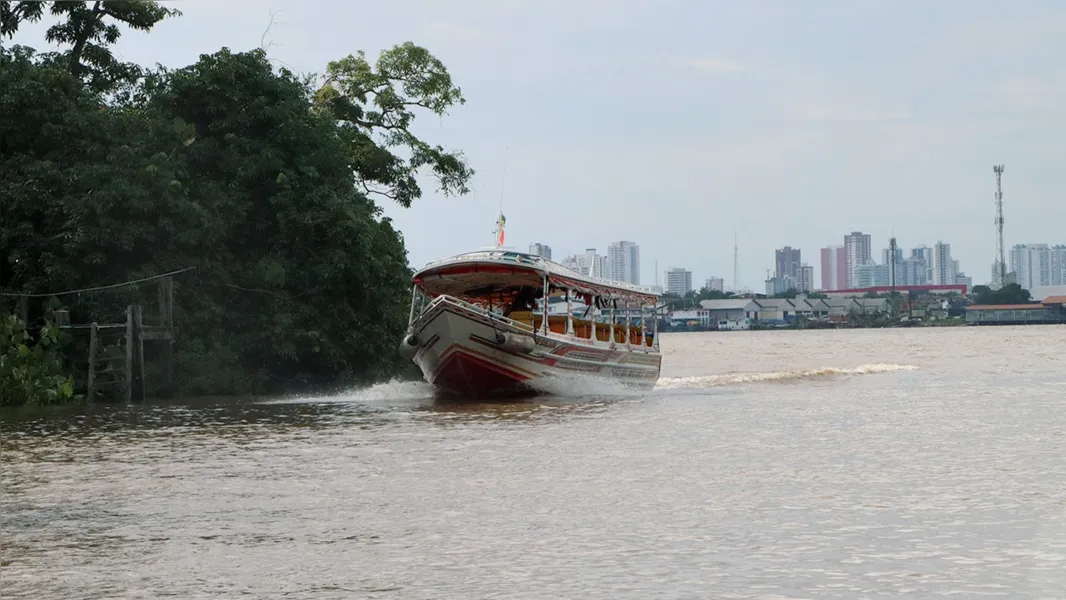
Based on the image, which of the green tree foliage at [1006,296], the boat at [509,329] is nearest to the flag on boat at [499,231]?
the boat at [509,329]

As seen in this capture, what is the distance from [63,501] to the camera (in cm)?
1188

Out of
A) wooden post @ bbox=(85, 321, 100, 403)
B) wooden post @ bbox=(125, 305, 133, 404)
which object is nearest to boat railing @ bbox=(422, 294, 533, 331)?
wooden post @ bbox=(125, 305, 133, 404)

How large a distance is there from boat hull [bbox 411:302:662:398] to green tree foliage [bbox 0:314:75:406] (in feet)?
22.5

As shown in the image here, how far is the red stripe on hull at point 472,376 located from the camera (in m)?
25.8

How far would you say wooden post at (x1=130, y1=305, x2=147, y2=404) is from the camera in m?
26.9

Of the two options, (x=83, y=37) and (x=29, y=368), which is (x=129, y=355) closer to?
(x=29, y=368)

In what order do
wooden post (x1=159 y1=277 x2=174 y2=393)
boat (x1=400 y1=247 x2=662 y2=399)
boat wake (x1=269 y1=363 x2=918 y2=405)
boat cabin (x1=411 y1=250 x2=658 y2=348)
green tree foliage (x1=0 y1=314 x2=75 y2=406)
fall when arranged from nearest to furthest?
1. green tree foliage (x1=0 y1=314 x2=75 y2=406)
2. boat (x1=400 y1=247 x2=662 y2=399)
3. boat cabin (x1=411 y1=250 x2=658 y2=348)
4. boat wake (x1=269 y1=363 x2=918 y2=405)
5. wooden post (x1=159 y1=277 x2=174 y2=393)

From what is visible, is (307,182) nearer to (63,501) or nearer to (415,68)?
(415,68)

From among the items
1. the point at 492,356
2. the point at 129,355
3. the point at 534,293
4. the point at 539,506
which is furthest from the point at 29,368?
the point at 539,506

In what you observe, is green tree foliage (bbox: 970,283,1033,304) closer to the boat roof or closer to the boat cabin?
the boat cabin

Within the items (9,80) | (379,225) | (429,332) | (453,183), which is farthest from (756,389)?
(9,80)

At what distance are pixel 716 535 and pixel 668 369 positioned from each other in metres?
41.0

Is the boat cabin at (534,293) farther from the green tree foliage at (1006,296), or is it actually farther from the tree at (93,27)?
the green tree foliage at (1006,296)

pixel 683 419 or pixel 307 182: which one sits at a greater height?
pixel 307 182
